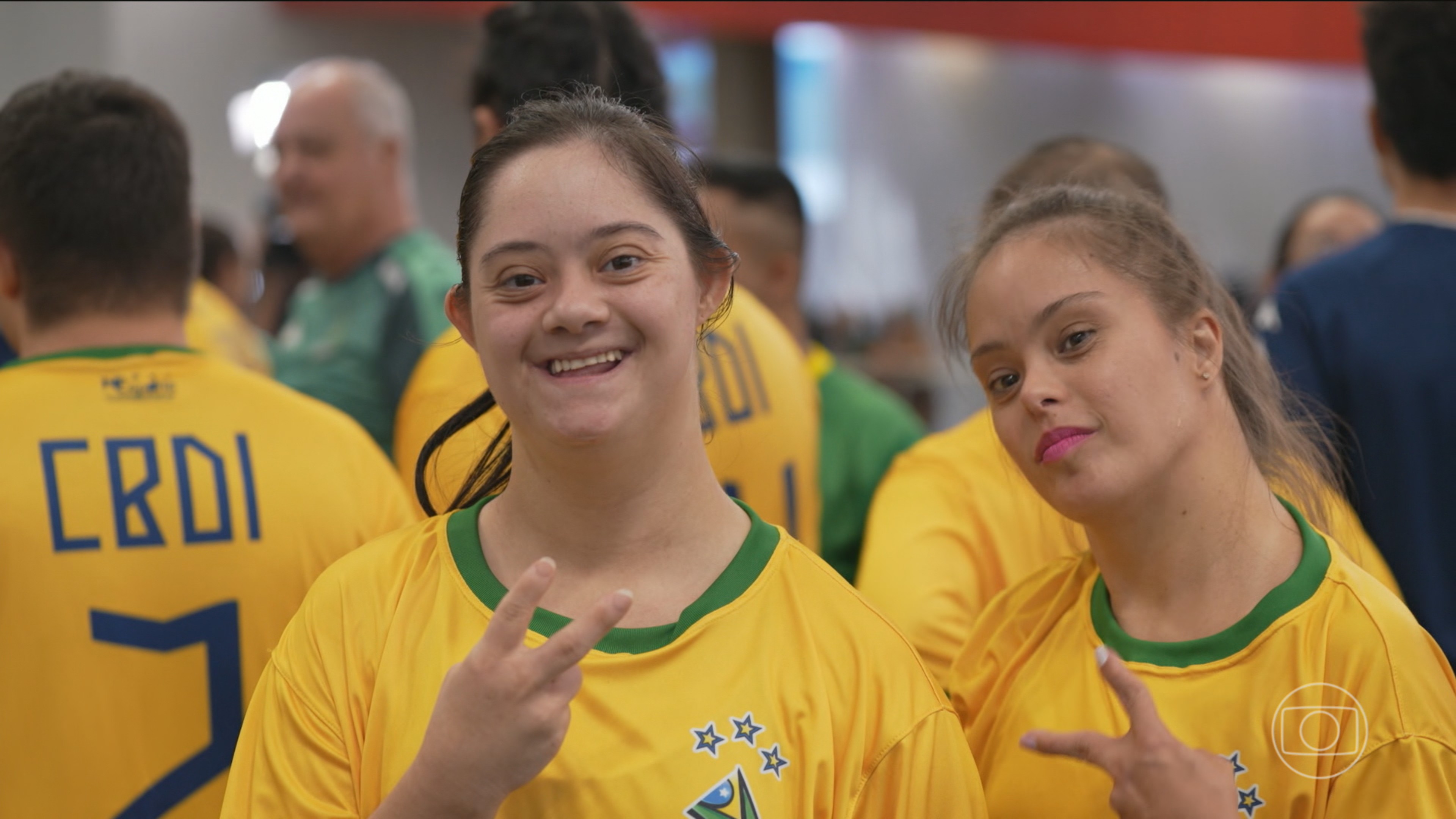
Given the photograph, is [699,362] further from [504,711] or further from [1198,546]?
[504,711]

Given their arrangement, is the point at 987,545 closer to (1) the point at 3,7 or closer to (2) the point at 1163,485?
(2) the point at 1163,485

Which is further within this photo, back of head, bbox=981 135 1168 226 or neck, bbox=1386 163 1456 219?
neck, bbox=1386 163 1456 219

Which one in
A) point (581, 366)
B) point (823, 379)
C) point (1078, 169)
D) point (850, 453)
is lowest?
point (850, 453)

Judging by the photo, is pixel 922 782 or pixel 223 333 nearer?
pixel 922 782

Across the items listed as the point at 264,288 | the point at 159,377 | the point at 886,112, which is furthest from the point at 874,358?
the point at 159,377

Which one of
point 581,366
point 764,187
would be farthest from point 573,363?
point 764,187

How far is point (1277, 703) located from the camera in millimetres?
1648

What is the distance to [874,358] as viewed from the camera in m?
10.4

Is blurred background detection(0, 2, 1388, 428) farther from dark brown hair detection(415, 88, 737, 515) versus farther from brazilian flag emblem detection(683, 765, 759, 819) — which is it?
brazilian flag emblem detection(683, 765, 759, 819)

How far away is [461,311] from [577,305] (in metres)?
0.28

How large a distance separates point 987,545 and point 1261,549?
699 millimetres

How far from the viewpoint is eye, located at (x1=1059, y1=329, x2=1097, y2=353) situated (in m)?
1.78

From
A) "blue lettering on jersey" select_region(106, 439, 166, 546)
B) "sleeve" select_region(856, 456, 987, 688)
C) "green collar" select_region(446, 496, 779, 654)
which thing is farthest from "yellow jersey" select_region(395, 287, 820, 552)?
"green collar" select_region(446, 496, 779, 654)

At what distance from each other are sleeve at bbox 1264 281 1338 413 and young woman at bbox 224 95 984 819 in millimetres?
1285
